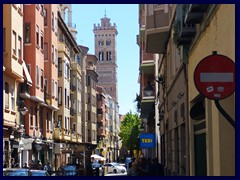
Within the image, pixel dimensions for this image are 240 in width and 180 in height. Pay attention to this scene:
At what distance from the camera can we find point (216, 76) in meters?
5.20

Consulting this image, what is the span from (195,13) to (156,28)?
1.43 ft

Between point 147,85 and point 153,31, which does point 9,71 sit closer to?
point 153,31

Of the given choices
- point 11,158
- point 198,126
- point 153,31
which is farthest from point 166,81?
point 11,158

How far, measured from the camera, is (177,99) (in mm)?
7410

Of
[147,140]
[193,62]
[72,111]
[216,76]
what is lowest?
[147,140]

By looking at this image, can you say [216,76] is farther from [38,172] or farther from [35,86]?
[38,172]

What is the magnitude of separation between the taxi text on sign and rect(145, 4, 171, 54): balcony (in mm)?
2847

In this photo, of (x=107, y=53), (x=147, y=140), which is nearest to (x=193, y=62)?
(x=107, y=53)

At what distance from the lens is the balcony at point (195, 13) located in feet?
17.2

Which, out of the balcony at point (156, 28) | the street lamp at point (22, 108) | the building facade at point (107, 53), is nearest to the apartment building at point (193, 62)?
the balcony at point (156, 28)

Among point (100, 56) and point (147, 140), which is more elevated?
point (100, 56)

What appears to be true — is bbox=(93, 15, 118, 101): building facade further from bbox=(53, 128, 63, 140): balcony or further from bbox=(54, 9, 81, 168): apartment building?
bbox=(53, 128, 63, 140): balcony

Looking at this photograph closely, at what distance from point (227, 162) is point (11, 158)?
233cm

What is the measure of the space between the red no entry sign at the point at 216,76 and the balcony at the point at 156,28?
62cm
